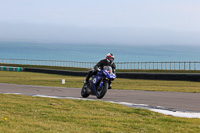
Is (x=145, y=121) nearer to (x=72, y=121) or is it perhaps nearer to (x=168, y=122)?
(x=168, y=122)

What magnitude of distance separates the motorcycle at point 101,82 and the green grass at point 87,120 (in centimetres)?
243

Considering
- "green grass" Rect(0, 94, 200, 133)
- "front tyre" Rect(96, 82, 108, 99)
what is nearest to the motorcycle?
"front tyre" Rect(96, 82, 108, 99)

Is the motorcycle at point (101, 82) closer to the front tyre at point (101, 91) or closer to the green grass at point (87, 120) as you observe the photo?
the front tyre at point (101, 91)

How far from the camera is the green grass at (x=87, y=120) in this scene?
803cm

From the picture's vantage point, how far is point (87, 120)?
30.1 feet

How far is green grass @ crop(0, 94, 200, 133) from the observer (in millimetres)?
8031

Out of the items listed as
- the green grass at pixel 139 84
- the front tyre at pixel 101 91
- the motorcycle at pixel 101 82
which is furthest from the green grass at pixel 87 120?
the green grass at pixel 139 84

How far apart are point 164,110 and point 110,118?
8.45 feet

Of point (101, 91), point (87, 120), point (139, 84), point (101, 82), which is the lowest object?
point (139, 84)

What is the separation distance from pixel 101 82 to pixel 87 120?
18.6 feet

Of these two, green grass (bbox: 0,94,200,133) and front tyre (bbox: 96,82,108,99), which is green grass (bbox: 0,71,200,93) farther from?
green grass (bbox: 0,94,200,133)

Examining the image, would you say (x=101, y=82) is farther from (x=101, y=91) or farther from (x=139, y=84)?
(x=139, y=84)

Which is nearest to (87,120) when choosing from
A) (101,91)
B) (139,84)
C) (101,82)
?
(101,82)

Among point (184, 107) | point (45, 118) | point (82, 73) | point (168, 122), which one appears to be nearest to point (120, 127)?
point (168, 122)
